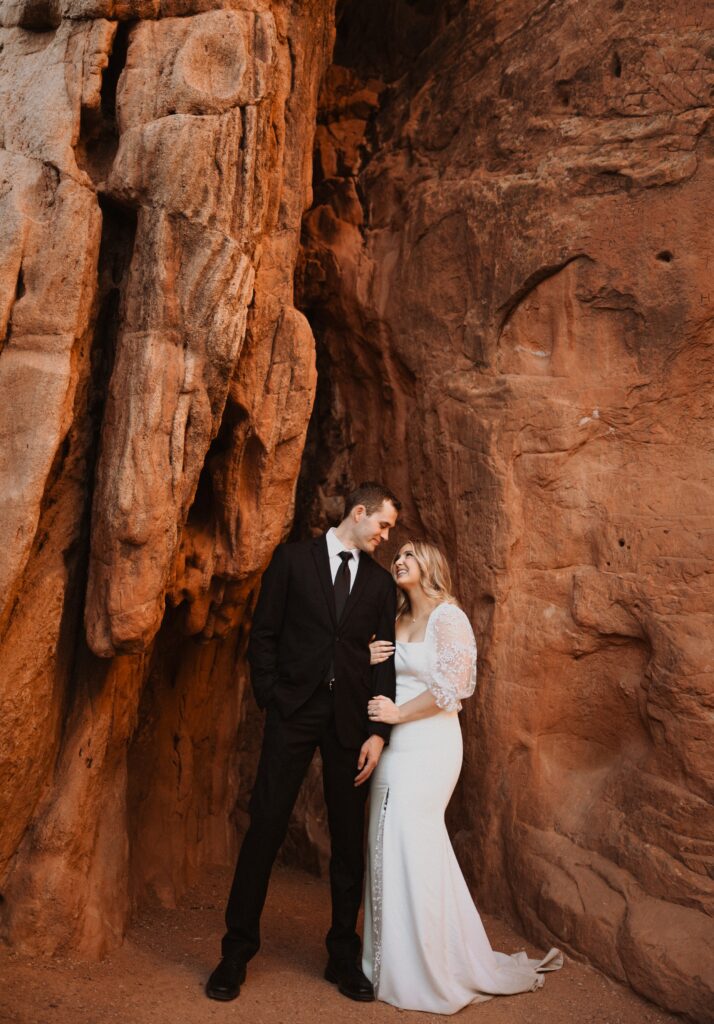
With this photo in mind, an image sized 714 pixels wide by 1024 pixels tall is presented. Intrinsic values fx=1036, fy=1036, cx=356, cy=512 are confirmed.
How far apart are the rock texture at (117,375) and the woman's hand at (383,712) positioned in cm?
107

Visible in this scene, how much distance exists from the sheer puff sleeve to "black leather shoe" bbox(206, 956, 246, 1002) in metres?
1.51

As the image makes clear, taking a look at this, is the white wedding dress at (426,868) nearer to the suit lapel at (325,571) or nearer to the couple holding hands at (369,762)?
the couple holding hands at (369,762)

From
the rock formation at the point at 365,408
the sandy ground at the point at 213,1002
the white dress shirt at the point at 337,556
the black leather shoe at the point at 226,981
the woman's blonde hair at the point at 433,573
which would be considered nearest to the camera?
the sandy ground at the point at 213,1002

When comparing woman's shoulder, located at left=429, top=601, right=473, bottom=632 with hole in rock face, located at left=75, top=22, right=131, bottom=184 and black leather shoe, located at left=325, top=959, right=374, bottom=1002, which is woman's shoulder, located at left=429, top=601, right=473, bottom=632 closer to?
black leather shoe, located at left=325, top=959, right=374, bottom=1002

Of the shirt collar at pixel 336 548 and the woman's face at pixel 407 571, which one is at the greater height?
the shirt collar at pixel 336 548

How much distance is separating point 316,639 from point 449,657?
2.11 feet

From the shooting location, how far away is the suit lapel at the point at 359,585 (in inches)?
195

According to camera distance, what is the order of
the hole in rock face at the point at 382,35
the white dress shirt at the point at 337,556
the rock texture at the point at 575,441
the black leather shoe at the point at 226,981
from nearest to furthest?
1. the black leather shoe at the point at 226,981
2. the white dress shirt at the point at 337,556
3. the rock texture at the point at 575,441
4. the hole in rock face at the point at 382,35

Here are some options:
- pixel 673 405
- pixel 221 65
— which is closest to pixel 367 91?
pixel 221 65

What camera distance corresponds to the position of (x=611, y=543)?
19.3 ft

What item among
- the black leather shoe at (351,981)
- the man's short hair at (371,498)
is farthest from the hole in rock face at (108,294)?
the black leather shoe at (351,981)

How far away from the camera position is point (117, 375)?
4.81 metres

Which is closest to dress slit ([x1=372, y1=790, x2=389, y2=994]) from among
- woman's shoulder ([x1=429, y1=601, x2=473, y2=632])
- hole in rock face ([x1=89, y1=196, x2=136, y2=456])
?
woman's shoulder ([x1=429, y1=601, x2=473, y2=632])

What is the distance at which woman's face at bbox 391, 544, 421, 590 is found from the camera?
519 cm
